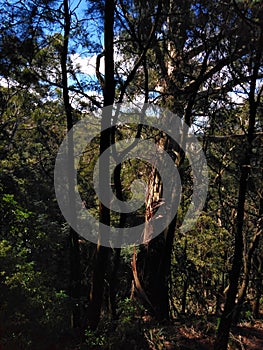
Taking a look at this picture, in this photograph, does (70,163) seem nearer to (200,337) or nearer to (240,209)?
(240,209)

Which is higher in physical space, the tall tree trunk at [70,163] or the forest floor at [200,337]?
the tall tree trunk at [70,163]

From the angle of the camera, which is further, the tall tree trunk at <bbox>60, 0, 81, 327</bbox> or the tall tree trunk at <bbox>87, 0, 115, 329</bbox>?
the tall tree trunk at <bbox>60, 0, 81, 327</bbox>

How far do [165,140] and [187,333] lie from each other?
10.9 feet

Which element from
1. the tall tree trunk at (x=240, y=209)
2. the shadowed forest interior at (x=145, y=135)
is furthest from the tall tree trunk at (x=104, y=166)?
the tall tree trunk at (x=240, y=209)

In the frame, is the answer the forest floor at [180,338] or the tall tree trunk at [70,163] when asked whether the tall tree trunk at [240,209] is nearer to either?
the forest floor at [180,338]

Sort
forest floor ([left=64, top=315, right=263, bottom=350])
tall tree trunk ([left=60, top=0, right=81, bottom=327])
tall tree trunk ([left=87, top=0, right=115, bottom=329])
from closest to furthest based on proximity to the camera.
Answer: forest floor ([left=64, top=315, right=263, bottom=350]), tall tree trunk ([left=87, top=0, right=115, bottom=329]), tall tree trunk ([left=60, top=0, right=81, bottom=327])

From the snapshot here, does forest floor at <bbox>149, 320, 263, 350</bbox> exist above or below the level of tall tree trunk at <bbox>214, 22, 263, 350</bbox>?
below

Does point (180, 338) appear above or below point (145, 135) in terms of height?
below

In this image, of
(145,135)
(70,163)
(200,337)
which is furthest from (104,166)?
(200,337)

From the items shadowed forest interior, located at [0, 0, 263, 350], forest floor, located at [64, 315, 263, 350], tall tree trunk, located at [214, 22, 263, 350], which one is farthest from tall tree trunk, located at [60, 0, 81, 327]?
tall tree trunk, located at [214, 22, 263, 350]

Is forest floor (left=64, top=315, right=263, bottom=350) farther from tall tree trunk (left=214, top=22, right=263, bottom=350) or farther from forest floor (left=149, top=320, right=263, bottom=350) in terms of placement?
tall tree trunk (left=214, top=22, right=263, bottom=350)

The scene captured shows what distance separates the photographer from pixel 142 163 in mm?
7910

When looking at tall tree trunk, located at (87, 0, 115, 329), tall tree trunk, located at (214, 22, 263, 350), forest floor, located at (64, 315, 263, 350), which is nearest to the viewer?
tall tree trunk, located at (214, 22, 263, 350)

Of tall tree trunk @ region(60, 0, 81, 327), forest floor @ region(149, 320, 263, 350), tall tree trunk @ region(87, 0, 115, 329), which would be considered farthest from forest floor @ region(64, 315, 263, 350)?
tall tree trunk @ region(60, 0, 81, 327)
